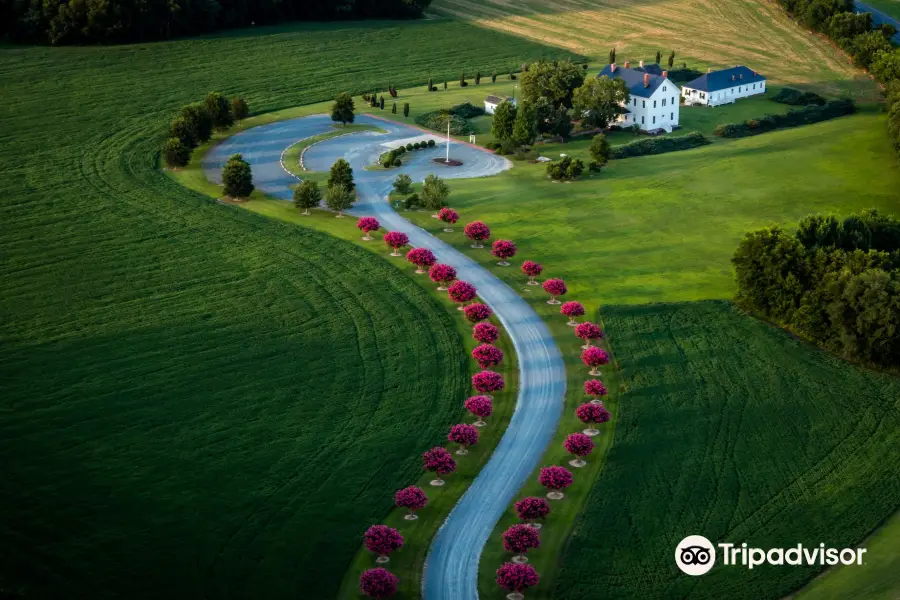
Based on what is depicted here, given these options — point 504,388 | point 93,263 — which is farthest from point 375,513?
point 93,263

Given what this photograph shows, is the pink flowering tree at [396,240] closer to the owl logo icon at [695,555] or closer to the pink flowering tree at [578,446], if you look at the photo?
the pink flowering tree at [578,446]

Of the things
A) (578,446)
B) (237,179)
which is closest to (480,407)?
(578,446)

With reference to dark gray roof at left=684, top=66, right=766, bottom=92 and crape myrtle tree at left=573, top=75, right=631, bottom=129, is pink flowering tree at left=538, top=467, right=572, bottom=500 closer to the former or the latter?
crape myrtle tree at left=573, top=75, right=631, bottom=129

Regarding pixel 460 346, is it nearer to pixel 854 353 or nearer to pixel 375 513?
pixel 375 513

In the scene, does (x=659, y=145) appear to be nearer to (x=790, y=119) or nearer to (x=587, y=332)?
(x=790, y=119)

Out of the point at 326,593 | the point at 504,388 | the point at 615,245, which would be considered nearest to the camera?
the point at 326,593
